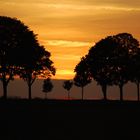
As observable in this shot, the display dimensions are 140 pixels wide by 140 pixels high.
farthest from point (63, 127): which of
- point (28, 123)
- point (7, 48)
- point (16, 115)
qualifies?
point (7, 48)

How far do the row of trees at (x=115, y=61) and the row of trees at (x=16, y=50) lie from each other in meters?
21.2

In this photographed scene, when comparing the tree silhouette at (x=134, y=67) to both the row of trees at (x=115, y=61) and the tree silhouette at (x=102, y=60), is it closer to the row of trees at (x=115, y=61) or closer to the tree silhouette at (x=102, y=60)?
the row of trees at (x=115, y=61)

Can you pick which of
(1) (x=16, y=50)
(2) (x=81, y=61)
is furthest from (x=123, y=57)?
(1) (x=16, y=50)

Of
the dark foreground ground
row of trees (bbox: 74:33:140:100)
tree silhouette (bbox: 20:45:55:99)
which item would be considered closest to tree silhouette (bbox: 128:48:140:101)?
row of trees (bbox: 74:33:140:100)

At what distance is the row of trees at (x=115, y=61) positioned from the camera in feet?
358

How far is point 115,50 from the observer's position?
363ft

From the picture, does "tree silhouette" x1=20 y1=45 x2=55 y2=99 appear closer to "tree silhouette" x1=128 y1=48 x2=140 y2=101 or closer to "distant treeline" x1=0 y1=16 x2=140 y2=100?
"distant treeline" x1=0 y1=16 x2=140 y2=100

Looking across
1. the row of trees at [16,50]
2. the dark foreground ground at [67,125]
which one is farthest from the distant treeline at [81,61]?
the dark foreground ground at [67,125]

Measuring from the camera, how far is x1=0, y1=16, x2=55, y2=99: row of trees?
9044 cm

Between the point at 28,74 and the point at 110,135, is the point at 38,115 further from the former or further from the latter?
the point at 28,74

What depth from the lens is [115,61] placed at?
111m

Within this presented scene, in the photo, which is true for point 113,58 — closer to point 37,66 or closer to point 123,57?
point 123,57

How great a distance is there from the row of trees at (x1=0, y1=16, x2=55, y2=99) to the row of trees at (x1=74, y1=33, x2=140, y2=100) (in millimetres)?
21233

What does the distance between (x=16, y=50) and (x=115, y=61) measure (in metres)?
28.1
